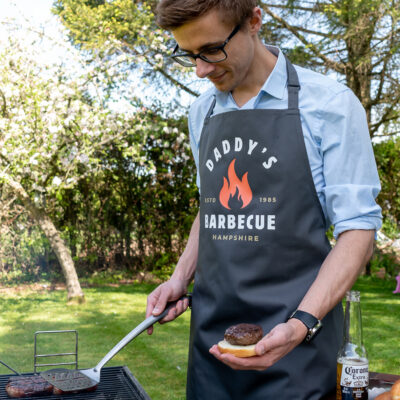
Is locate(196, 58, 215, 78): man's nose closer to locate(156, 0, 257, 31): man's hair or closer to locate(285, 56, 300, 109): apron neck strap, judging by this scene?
locate(156, 0, 257, 31): man's hair

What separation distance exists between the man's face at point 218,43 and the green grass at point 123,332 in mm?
2797

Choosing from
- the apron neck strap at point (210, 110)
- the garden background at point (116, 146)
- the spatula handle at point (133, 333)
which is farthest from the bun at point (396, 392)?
the garden background at point (116, 146)

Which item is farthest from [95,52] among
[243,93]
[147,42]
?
[243,93]

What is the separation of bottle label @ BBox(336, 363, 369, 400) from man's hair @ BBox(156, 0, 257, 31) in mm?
870

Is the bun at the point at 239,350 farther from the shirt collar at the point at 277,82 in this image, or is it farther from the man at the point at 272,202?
the shirt collar at the point at 277,82

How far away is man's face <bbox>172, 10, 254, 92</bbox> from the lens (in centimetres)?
140

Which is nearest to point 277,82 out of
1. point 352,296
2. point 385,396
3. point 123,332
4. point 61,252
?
point 352,296

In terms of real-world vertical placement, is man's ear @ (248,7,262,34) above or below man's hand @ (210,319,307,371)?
above

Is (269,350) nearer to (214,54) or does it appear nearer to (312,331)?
(312,331)

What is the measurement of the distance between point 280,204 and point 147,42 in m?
6.18

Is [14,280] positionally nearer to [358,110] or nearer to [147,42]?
[147,42]

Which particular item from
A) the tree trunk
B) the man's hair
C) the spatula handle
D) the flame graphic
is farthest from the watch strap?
the tree trunk

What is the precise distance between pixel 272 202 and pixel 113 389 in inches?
32.7

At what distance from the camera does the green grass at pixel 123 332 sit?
4289 millimetres
